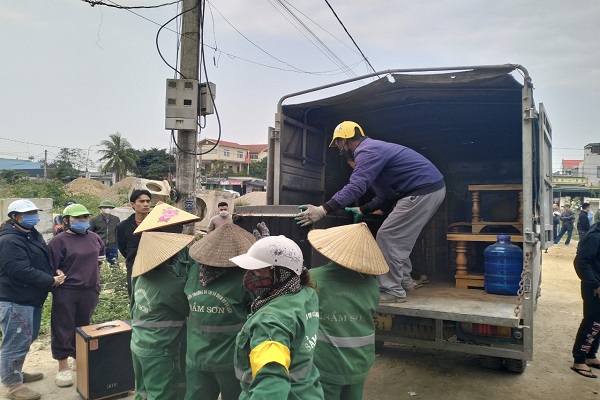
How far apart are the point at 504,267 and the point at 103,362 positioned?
3835mm

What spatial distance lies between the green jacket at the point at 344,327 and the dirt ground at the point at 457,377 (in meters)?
1.63

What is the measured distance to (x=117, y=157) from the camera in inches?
2044

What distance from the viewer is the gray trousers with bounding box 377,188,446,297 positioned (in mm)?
4105

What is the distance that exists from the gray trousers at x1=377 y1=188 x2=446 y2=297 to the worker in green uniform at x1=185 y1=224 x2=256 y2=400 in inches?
69.1

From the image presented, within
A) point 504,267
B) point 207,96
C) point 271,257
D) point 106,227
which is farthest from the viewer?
point 106,227

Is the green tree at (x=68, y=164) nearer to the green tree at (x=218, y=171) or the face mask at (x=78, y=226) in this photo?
the green tree at (x=218, y=171)

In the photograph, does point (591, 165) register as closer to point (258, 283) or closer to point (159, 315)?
point (159, 315)

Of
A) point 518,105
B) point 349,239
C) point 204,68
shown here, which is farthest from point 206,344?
point 204,68

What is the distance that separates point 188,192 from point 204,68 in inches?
72.7

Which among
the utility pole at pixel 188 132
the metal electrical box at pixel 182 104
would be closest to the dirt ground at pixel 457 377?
the utility pole at pixel 188 132

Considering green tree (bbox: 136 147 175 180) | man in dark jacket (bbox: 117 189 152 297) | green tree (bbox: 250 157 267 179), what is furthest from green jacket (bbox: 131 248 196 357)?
green tree (bbox: 250 157 267 179)

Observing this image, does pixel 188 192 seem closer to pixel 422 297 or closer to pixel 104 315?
pixel 104 315

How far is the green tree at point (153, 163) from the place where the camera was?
49.8 meters

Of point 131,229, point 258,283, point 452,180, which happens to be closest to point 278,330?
point 258,283
